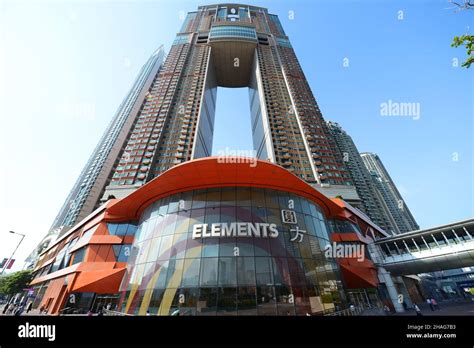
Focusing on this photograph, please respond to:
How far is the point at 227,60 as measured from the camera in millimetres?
106438

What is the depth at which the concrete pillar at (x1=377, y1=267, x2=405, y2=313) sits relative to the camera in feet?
72.6

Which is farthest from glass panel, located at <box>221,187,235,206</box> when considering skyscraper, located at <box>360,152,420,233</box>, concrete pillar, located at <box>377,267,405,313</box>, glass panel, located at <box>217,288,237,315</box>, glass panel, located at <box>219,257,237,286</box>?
skyscraper, located at <box>360,152,420,233</box>

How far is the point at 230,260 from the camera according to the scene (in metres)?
12.4

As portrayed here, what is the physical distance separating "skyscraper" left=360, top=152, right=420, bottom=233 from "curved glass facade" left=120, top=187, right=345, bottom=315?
360 feet

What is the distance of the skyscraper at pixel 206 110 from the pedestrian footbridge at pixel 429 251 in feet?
105

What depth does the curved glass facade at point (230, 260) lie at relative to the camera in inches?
455

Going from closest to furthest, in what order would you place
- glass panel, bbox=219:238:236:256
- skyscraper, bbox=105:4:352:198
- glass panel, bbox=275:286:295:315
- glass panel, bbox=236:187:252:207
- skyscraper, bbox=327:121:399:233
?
glass panel, bbox=275:286:295:315 → glass panel, bbox=219:238:236:256 → glass panel, bbox=236:187:252:207 → skyscraper, bbox=105:4:352:198 → skyscraper, bbox=327:121:399:233

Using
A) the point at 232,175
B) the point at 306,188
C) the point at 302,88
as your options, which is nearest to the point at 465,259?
the point at 306,188

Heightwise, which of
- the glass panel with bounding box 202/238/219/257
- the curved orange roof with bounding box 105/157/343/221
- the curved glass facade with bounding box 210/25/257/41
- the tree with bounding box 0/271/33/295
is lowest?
the glass panel with bounding box 202/238/219/257

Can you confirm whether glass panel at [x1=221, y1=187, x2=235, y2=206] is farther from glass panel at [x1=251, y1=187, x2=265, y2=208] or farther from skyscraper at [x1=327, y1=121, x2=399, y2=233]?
skyscraper at [x1=327, y1=121, x2=399, y2=233]
